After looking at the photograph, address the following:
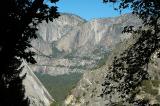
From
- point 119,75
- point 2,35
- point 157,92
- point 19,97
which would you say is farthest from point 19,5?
point 157,92

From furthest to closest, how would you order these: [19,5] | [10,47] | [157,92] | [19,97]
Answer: [157,92], [19,97], [19,5], [10,47]

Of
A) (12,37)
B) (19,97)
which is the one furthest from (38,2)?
(19,97)

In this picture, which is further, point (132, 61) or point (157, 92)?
point (157, 92)

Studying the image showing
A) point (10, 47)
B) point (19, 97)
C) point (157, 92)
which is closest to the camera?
point (10, 47)

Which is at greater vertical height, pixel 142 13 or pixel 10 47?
pixel 142 13

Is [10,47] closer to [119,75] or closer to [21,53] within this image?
[21,53]

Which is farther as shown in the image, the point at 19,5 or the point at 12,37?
the point at 19,5

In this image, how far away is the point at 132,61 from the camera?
1880 centimetres

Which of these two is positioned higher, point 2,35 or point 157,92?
point 2,35

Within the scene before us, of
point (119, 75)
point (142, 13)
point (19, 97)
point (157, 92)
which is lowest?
point (157, 92)

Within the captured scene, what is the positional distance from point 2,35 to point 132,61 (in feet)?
17.9

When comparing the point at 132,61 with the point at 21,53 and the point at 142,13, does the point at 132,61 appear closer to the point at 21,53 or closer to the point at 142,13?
the point at 142,13

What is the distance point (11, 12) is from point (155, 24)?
5922 mm

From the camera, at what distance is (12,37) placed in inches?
661
